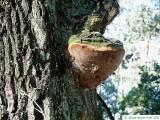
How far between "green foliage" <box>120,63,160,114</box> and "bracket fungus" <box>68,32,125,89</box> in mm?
7144

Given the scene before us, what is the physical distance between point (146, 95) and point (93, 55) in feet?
25.3

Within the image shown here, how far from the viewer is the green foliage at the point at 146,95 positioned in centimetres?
895

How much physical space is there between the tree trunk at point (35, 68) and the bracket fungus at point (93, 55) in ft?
0.15

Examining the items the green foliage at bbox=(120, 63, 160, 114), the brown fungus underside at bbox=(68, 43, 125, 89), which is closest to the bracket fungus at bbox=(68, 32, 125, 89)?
the brown fungus underside at bbox=(68, 43, 125, 89)

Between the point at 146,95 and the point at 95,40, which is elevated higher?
the point at 95,40

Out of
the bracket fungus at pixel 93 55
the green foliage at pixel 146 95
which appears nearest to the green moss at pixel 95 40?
the bracket fungus at pixel 93 55

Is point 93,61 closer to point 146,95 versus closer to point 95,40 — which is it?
point 95,40

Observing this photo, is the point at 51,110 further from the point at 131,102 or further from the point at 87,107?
the point at 131,102

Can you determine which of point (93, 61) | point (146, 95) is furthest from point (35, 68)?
point (146, 95)

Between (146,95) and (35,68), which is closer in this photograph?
(35,68)

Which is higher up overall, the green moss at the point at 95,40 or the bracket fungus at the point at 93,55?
the green moss at the point at 95,40

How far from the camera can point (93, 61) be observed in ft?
5.61

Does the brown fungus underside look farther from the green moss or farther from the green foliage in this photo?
the green foliage

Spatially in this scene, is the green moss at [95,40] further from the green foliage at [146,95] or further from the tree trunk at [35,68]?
the green foliage at [146,95]
